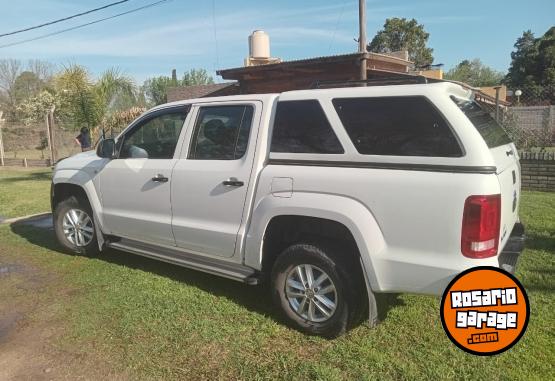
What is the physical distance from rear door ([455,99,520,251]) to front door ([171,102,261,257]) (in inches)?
68.1

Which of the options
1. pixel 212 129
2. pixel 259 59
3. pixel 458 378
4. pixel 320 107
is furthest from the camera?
pixel 259 59


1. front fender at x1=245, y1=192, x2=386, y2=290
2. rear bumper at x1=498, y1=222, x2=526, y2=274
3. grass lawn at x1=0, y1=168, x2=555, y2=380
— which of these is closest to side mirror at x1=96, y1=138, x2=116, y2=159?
grass lawn at x1=0, y1=168, x2=555, y2=380

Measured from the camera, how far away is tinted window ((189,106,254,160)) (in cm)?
402

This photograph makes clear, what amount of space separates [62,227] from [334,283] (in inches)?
158

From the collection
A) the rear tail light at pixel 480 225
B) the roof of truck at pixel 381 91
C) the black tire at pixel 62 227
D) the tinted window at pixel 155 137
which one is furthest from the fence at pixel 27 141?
the rear tail light at pixel 480 225

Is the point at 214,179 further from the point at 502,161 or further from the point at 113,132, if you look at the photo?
the point at 113,132

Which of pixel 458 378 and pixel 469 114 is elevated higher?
pixel 469 114

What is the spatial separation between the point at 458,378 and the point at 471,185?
1281 millimetres

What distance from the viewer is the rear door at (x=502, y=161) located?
3059mm

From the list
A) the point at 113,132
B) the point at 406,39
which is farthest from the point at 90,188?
the point at 406,39

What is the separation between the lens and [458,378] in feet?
9.84

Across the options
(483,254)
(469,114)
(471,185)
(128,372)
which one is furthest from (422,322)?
(128,372)

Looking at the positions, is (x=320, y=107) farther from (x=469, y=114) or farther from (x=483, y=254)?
(x=483, y=254)

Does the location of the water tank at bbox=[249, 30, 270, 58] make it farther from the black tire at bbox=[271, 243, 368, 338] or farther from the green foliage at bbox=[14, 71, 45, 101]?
the green foliage at bbox=[14, 71, 45, 101]
